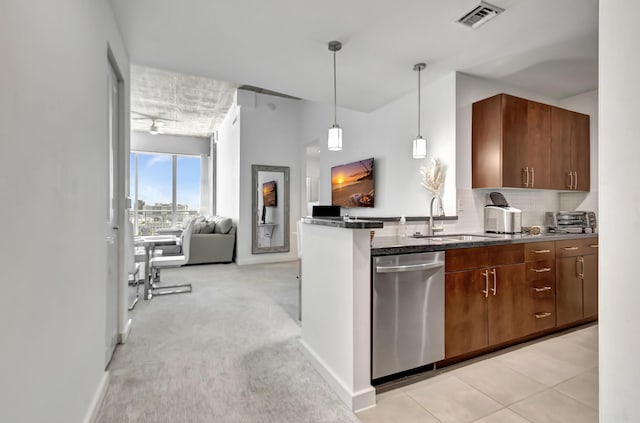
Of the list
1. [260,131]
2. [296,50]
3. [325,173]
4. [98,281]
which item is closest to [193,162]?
[260,131]

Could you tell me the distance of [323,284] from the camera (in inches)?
88.0

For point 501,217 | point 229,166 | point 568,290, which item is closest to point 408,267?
point 501,217

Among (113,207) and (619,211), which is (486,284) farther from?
(113,207)

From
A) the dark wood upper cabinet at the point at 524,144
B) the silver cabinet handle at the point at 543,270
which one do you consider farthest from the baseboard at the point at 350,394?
the dark wood upper cabinet at the point at 524,144

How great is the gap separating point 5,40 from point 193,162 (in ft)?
30.3

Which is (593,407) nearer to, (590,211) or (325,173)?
(590,211)

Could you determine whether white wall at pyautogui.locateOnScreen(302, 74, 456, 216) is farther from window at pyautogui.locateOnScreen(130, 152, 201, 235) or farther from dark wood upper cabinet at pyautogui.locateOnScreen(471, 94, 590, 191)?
window at pyautogui.locateOnScreen(130, 152, 201, 235)

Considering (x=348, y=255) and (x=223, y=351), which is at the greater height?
(x=348, y=255)

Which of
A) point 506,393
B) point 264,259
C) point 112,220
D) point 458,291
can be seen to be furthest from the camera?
point 264,259

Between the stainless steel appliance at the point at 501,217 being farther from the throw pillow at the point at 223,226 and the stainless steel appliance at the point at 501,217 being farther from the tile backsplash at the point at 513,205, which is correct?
the throw pillow at the point at 223,226

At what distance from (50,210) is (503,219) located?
3454 mm

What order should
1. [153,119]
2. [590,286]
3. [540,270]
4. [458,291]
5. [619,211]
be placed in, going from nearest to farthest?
[619,211] < [458,291] < [540,270] < [590,286] < [153,119]

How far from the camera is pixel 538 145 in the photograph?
3371mm

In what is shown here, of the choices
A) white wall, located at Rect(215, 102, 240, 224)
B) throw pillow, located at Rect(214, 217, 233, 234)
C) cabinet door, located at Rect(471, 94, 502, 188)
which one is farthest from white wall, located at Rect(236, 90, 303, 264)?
cabinet door, located at Rect(471, 94, 502, 188)
